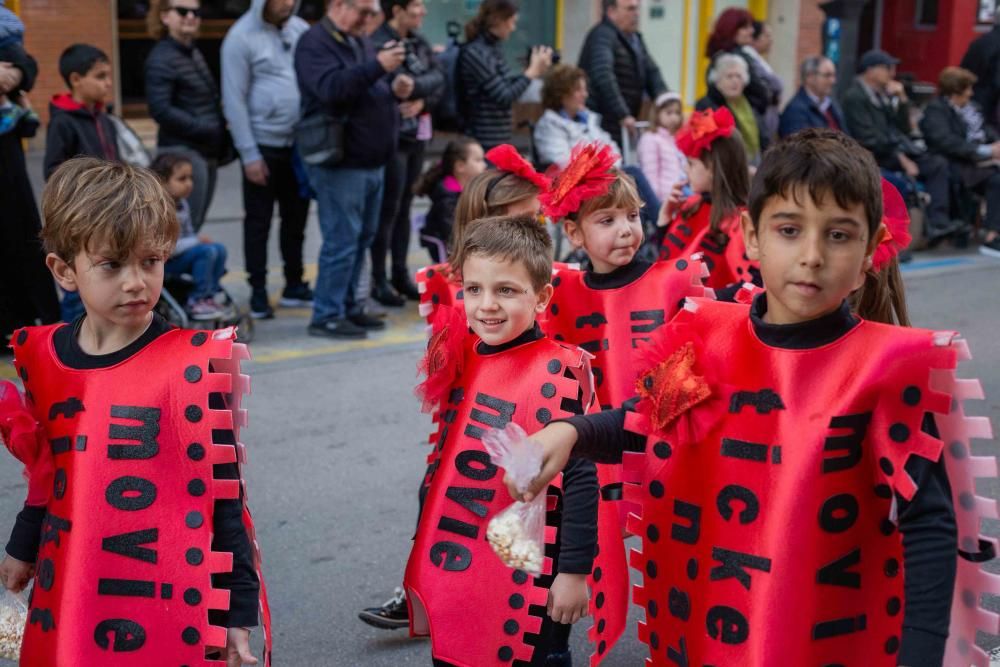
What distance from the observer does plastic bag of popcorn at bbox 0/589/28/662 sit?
115 inches

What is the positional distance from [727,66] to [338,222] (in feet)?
12.1

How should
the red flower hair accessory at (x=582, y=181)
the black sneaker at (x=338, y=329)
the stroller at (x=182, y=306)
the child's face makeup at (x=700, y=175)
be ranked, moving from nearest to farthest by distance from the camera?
the red flower hair accessory at (x=582, y=181) < the child's face makeup at (x=700, y=175) < the stroller at (x=182, y=306) < the black sneaker at (x=338, y=329)

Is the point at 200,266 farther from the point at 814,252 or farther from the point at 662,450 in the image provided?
the point at 814,252

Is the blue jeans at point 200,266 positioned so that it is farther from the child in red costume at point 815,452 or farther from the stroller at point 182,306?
the child in red costume at point 815,452

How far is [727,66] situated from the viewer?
977cm

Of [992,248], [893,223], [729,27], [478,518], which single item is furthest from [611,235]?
[992,248]

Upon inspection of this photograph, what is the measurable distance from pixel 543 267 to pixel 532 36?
14.1 meters

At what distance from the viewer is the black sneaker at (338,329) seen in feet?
26.3

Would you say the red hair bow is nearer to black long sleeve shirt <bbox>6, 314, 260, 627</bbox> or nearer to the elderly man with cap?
black long sleeve shirt <bbox>6, 314, 260, 627</bbox>

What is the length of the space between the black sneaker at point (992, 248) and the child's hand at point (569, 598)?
973 centimetres

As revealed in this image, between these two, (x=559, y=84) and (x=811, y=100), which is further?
(x=811, y=100)

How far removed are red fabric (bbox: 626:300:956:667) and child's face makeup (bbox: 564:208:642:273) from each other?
156cm

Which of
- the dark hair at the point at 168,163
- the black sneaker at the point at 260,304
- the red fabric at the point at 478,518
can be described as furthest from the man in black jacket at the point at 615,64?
the red fabric at the point at 478,518

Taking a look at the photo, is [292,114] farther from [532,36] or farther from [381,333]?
[532,36]
